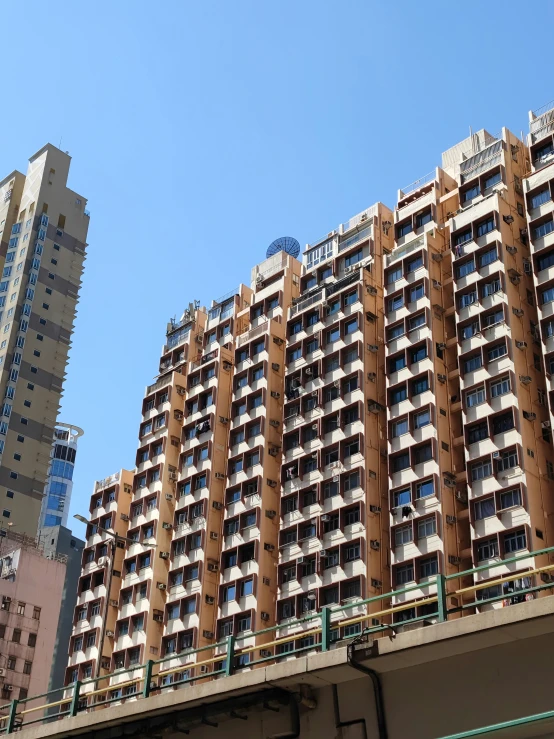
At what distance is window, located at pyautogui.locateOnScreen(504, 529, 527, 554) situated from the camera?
50.1m

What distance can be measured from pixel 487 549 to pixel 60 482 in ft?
477

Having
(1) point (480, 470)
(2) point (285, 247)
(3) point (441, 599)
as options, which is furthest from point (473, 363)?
(3) point (441, 599)

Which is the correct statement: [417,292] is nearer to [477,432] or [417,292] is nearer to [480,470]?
[477,432]

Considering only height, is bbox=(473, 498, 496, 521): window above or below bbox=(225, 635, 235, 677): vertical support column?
above

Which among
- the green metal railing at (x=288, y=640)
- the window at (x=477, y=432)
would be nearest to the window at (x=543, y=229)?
the window at (x=477, y=432)

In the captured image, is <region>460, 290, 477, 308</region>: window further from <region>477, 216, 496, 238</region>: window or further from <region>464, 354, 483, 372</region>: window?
<region>477, 216, 496, 238</region>: window

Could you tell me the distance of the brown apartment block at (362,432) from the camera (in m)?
54.9

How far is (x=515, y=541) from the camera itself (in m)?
50.6

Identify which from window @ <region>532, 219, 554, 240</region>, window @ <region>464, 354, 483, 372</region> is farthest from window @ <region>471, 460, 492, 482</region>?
window @ <region>532, 219, 554, 240</region>

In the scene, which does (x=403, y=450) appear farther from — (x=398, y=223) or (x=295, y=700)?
(x=295, y=700)

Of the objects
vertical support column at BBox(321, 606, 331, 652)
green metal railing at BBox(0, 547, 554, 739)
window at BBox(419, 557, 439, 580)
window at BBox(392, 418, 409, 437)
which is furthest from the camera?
window at BBox(392, 418, 409, 437)

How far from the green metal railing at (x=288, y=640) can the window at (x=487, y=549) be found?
5.22 ft

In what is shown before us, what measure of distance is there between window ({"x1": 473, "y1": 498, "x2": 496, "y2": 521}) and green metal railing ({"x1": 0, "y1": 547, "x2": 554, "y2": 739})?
11.2ft

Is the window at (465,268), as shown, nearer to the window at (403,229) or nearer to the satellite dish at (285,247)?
the window at (403,229)
